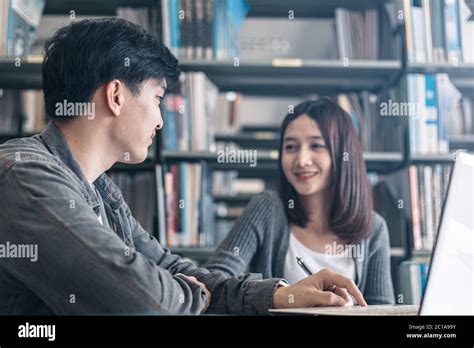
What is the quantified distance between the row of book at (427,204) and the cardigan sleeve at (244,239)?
0.54m

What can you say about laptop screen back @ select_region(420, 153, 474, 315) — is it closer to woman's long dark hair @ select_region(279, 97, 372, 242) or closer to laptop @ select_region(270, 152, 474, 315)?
laptop @ select_region(270, 152, 474, 315)

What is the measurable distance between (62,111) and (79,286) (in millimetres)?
342

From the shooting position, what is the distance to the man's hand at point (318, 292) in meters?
0.97

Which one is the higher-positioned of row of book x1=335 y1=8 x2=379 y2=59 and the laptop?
row of book x1=335 y1=8 x2=379 y2=59

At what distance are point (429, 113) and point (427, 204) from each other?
275 millimetres

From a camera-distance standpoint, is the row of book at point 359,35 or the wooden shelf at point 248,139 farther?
the wooden shelf at point 248,139

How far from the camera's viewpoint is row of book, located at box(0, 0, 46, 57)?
1719 mm

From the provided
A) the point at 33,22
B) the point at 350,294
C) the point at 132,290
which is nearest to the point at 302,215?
the point at 350,294

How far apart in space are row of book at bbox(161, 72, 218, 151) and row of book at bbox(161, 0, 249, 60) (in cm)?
8

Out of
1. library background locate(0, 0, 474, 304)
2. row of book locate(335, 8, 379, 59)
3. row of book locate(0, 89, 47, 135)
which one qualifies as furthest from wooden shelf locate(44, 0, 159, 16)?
row of book locate(335, 8, 379, 59)

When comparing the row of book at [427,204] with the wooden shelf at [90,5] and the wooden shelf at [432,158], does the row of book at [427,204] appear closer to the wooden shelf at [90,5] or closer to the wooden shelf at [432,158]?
the wooden shelf at [432,158]

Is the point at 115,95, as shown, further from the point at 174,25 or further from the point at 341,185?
the point at 174,25

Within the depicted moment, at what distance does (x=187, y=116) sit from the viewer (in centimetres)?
192

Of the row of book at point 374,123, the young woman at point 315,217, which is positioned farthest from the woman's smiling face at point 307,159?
the row of book at point 374,123
